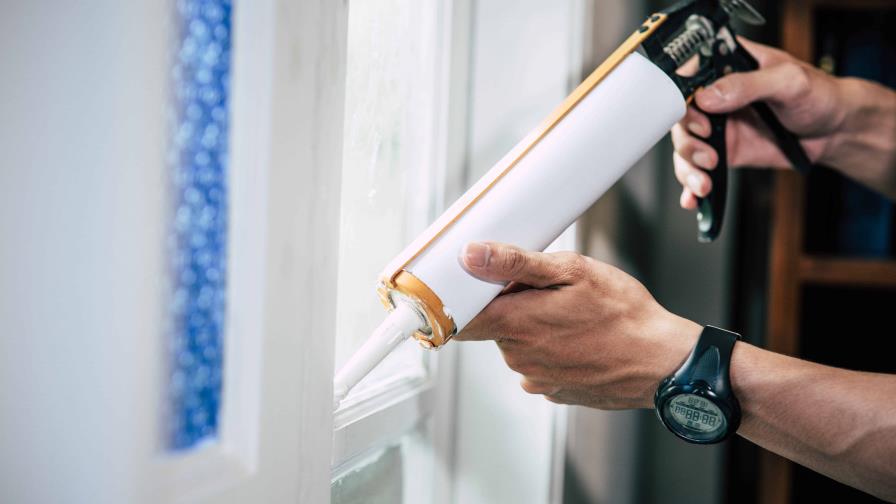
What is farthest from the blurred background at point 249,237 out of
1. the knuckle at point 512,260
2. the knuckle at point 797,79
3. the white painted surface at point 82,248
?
the knuckle at point 797,79

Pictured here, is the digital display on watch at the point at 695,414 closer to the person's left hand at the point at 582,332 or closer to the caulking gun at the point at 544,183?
the person's left hand at the point at 582,332

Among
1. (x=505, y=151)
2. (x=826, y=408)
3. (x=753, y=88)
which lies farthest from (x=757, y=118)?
(x=826, y=408)

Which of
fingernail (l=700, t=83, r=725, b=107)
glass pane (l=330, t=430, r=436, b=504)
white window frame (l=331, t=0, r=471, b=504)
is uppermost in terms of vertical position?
fingernail (l=700, t=83, r=725, b=107)

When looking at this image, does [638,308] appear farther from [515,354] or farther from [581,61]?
[581,61]

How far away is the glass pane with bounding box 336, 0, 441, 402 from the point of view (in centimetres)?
61

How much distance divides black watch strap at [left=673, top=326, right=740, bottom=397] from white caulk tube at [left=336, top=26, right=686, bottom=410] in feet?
0.52

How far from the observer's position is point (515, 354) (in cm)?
55

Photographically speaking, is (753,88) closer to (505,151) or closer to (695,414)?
(505,151)

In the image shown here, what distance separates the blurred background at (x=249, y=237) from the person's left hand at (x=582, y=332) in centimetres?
14

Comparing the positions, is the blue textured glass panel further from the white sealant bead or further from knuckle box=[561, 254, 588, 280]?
knuckle box=[561, 254, 588, 280]

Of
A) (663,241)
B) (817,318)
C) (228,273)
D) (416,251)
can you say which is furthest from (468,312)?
(817,318)

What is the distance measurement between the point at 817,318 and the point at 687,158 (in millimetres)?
925

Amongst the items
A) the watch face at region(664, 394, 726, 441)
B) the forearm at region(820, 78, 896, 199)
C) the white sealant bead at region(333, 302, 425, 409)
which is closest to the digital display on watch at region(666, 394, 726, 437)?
the watch face at region(664, 394, 726, 441)

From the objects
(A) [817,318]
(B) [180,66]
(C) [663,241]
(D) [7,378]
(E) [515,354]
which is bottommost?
(A) [817,318]
